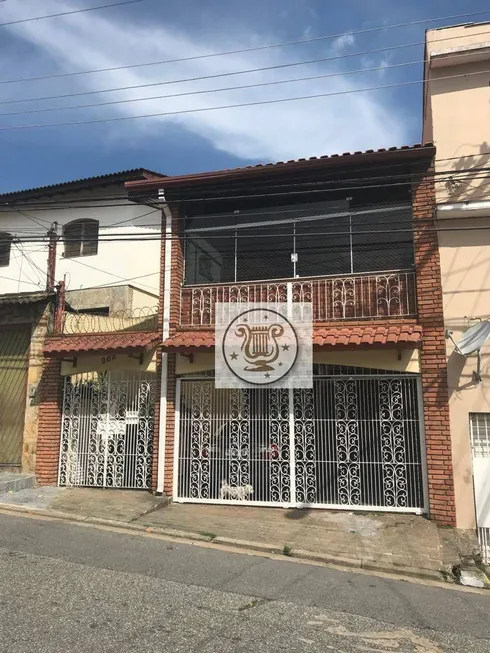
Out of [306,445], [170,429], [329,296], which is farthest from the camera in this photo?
[170,429]

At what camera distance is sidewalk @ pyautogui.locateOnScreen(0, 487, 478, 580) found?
20.1 feet

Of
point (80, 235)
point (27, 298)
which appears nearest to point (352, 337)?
point (27, 298)

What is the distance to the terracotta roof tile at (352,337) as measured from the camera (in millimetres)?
7508

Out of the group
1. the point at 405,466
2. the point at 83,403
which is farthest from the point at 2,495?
the point at 405,466

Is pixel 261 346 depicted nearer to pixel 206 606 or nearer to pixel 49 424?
pixel 49 424

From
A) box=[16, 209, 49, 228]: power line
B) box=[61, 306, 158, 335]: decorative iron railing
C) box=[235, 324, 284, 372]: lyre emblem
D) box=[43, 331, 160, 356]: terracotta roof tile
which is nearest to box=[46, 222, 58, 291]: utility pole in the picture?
box=[16, 209, 49, 228]: power line

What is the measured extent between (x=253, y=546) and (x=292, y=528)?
3.07 feet

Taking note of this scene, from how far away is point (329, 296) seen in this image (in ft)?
28.5

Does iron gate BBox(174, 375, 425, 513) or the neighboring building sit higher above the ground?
the neighboring building

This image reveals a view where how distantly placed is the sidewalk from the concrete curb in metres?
0.01

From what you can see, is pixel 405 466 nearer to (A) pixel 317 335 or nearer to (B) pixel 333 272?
(A) pixel 317 335

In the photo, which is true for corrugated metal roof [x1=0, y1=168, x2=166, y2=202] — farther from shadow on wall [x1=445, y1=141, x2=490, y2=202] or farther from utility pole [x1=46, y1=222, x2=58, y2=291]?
shadow on wall [x1=445, y1=141, x2=490, y2=202]

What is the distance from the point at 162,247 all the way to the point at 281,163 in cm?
280

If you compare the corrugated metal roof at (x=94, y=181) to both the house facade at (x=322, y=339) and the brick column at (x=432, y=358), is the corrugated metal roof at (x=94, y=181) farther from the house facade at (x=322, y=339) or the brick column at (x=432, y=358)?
the brick column at (x=432, y=358)
